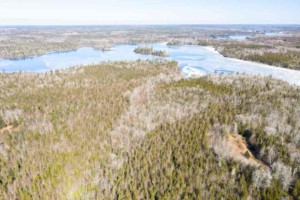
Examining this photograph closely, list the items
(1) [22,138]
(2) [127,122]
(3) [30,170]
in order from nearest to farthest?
(3) [30,170] < (1) [22,138] < (2) [127,122]

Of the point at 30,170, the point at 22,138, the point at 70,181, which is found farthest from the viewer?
the point at 22,138

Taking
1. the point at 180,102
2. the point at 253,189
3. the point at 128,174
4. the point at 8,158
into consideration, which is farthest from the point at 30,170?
the point at 180,102

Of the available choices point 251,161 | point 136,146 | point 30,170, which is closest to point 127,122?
point 136,146

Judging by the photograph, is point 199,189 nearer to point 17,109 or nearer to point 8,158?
point 8,158

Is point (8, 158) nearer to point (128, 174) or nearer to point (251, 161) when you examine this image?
point (128, 174)

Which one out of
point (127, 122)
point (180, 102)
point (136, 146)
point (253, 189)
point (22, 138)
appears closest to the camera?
point (253, 189)

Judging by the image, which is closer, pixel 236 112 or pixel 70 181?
pixel 70 181
